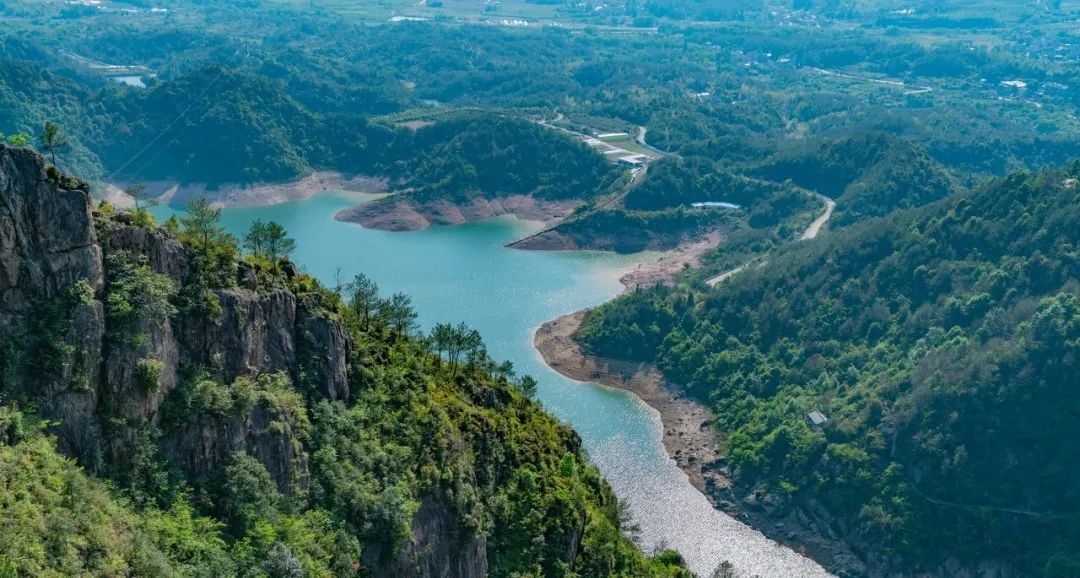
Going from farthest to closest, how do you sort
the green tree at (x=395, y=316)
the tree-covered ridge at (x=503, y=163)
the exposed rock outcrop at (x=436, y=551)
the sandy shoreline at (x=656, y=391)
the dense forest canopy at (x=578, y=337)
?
1. the tree-covered ridge at (x=503, y=163)
2. the sandy shoreline at (x=656, y=391)
3. the green tree at (x=395, y=316)
4. the exposed rock outcrop at (x=436, y=551)
5. the dense forest canopy at (x=578, y=337)

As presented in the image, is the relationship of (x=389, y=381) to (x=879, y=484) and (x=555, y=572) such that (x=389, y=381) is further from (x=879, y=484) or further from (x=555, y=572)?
(x=879, y=484)

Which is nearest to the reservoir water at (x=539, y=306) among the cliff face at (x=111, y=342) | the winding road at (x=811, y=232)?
the winding road at (x=811, y=232)

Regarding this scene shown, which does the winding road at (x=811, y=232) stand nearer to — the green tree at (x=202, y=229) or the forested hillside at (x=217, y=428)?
the forested hillside at (x=217, y=428)

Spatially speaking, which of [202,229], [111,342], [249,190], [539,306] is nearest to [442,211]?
[249,190]

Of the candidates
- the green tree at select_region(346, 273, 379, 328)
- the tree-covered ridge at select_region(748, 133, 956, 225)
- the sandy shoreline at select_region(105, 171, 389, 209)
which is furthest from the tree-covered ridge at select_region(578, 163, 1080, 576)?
the sandy shoreline at select_region(105, 171, 389, 209)

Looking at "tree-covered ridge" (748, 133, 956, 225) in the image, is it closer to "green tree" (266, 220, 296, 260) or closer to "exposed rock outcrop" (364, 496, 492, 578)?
"green tree" (266, 220, 296, 260)
